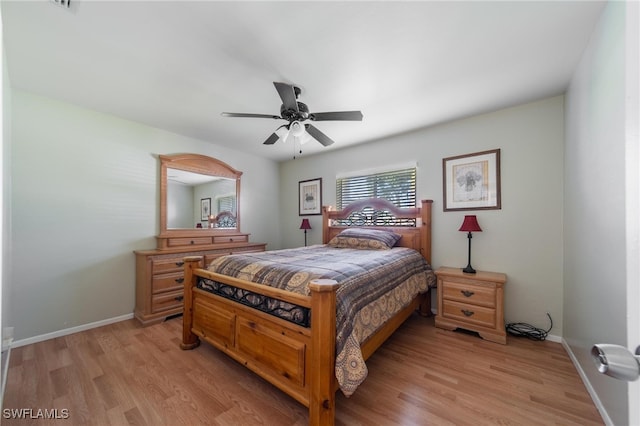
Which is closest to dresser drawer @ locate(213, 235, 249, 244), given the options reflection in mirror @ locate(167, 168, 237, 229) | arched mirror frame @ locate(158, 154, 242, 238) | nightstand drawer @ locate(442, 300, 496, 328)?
arched mirror frame @ locate(158, 154, 242, 238)

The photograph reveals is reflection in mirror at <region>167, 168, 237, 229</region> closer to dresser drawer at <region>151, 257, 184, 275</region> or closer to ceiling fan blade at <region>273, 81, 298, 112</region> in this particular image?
dresser drawer at <region>151, 257, 184, 275</region>

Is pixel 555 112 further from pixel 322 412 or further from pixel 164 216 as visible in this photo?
pixel 164 216

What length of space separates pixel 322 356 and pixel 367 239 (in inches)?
81.7

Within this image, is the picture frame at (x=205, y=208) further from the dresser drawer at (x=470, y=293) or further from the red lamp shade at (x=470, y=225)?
the red lamp shade at (x=470, y=225)

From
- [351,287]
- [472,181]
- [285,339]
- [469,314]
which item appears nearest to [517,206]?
[472,181]

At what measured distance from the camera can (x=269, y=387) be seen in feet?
5.87

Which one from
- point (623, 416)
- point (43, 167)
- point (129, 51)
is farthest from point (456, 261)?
point (43, 167)

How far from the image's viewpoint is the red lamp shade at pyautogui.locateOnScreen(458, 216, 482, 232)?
271 centimetres

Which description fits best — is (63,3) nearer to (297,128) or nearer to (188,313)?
(297,128)

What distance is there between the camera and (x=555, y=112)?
2498 millimetres

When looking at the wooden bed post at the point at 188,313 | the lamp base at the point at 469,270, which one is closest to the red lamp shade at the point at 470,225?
the lamp base at the point at 469,270

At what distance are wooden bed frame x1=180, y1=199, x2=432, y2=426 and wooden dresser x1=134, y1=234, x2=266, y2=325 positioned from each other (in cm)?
90

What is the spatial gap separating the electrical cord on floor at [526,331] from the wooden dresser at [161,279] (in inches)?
146

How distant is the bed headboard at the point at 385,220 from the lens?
10.6ft
